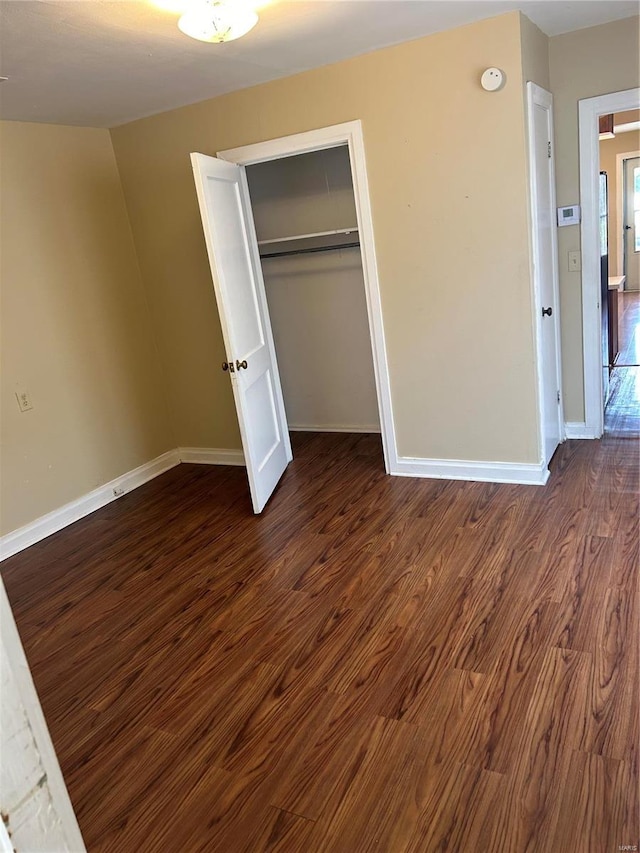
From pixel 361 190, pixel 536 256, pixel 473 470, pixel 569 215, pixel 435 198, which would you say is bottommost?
pixel 473 470

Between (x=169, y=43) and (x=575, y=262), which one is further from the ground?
(x=169, y=43)

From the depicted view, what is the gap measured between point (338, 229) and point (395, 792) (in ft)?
12.1

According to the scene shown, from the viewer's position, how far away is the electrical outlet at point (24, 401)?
3.56 m

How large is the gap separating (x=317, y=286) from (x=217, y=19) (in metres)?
2.50

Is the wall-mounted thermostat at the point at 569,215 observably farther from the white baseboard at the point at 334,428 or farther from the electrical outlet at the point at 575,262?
the white baseboard at the point at 334,428

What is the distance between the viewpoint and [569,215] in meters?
3.69

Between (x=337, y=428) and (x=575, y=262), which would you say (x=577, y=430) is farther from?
(x=337, y=428)

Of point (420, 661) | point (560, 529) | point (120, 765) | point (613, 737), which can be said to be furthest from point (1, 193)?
point (613, 737)

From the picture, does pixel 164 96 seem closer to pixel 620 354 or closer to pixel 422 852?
pixel 422 852

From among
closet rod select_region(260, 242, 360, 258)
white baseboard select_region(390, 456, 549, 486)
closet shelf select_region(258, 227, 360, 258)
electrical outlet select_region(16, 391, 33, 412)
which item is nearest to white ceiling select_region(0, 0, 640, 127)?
closet shelf select_region(258, 227, 360, 258)

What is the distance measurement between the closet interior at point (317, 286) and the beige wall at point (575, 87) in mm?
1388

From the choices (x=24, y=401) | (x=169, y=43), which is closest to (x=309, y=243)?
(x=169, y=43)

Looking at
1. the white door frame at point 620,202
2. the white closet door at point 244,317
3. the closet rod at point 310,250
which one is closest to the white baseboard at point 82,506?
the white closet door at point 244,317

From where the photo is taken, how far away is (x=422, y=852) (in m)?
1.52
